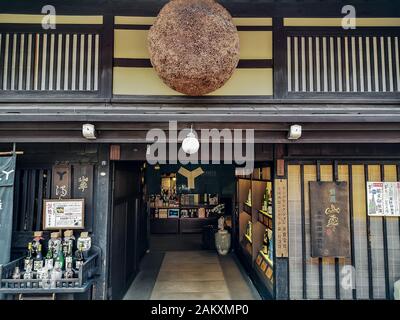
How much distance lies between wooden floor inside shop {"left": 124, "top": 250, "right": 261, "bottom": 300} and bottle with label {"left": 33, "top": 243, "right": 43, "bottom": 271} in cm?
226

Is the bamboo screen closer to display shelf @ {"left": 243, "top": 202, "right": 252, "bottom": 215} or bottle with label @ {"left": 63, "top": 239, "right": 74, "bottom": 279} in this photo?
display shelf @ {"left": 243, "top": 202, "right": 252, "bottom": 215}

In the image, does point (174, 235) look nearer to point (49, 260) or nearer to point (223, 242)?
point (223, 242)

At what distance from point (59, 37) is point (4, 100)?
4.87ft

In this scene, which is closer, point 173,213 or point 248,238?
point 248,238

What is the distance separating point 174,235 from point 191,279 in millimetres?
4662

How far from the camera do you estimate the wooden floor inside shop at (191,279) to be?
6465 mm

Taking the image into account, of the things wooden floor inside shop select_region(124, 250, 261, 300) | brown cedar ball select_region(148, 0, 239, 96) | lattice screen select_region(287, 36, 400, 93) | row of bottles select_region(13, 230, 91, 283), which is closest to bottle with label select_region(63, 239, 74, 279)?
row of bottles select_region(13, 230, 91, 283)

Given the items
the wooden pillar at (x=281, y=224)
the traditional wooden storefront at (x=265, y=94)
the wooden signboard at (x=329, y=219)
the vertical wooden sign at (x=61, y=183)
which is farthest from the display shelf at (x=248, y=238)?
the vertical wooden sign at (x=61, y=183)

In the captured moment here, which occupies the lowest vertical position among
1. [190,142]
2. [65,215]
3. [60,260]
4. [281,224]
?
[60,260]

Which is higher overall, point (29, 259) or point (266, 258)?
point (29, 259)

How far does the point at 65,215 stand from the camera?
4.96 metres

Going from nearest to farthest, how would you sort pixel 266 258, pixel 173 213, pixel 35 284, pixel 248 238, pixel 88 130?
pixel 88 130 < pixel 35 284 < pixel 266 258 < pixel 248 238 < pixel 173 213

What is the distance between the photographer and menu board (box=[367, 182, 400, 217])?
5.17 metres

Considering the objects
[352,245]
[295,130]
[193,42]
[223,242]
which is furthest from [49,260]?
[223,242]
